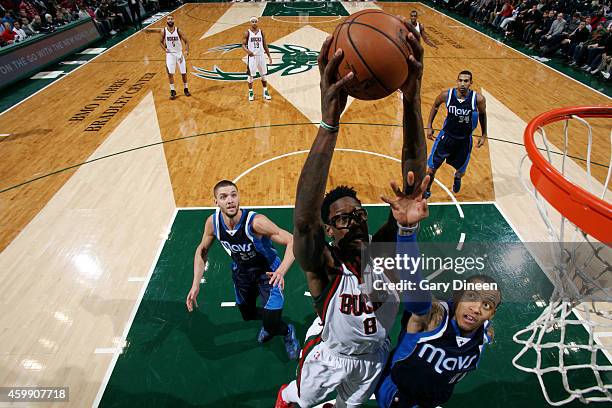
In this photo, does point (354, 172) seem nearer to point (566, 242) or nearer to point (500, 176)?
point (500, 176)

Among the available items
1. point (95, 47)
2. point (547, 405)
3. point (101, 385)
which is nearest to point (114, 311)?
point (101, 385)

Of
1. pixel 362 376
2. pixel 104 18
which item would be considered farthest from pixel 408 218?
pixel 104 18

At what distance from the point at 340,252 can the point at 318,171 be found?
647 millimetres

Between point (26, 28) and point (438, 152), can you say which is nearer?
point (438, 152)

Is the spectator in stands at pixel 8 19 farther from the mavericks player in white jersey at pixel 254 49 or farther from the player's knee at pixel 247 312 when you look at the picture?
the player's knee at pixel 247 312

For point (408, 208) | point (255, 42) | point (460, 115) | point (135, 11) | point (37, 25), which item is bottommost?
point (460, 115)

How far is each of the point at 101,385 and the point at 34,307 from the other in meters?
1.52

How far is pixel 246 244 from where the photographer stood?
355cm

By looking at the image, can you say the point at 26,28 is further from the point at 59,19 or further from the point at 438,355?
the point at 438,355

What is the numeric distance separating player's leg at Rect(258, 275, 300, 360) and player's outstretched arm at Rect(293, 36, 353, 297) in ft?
5.41

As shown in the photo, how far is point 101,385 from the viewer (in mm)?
3578

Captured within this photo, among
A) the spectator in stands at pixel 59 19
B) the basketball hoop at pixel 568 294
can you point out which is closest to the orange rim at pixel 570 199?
the basketball hoop at pixel 568 294

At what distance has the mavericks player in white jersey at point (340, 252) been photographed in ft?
5.65

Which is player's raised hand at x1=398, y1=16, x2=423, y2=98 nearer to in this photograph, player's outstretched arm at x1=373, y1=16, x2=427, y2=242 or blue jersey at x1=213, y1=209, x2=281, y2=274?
player's outstretched arm at x1=373, y1=16, x2=427, y2=242
